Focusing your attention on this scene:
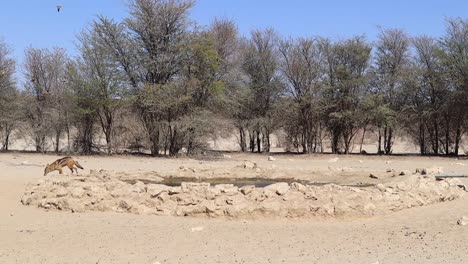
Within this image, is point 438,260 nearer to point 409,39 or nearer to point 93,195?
point 93,195

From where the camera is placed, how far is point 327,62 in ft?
117

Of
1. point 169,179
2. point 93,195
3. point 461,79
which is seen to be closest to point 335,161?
point 461,79

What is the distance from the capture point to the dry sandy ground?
9539mm

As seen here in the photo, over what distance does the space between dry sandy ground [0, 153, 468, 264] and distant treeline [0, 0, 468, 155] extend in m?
15.5

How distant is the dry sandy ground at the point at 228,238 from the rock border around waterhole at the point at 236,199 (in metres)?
0.36

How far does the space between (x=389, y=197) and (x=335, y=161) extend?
1530cm

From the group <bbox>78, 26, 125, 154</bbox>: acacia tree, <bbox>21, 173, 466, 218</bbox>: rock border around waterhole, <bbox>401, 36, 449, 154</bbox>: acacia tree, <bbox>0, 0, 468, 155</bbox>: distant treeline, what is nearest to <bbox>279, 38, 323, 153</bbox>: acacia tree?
<bbox>0, 0, 468, 155</bbox>: distant treeline

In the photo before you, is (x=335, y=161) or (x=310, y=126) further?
(x=310, y=126)

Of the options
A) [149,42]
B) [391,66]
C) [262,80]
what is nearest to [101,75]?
[149,42]

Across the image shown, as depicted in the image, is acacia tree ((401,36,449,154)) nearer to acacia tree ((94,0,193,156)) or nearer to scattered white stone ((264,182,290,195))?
acacia tree ((94,0,193,156))

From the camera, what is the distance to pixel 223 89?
31.5 metres

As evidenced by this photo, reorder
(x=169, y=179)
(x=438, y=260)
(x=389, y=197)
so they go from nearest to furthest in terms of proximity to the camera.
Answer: (x=438, y=260) < (x=389, y=197) < (x=169, y=179)

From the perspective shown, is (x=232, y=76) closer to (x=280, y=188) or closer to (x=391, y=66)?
(x=391, y=66)

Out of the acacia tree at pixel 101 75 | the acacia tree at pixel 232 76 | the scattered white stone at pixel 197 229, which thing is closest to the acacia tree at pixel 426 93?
the acacia tree at pixel 232 76
